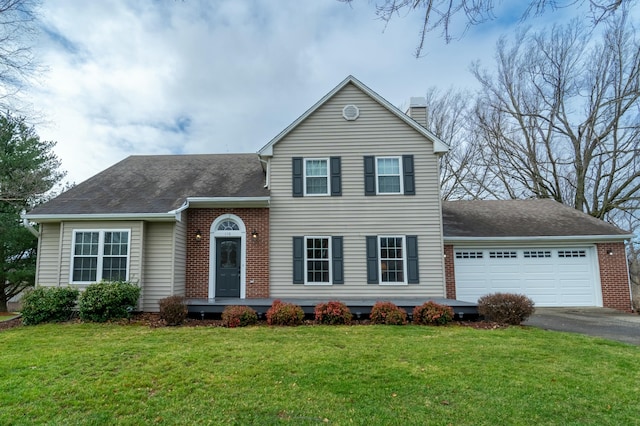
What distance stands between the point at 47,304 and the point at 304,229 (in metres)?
6.81

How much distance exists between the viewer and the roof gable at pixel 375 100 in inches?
441

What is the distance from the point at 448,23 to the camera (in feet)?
10.8

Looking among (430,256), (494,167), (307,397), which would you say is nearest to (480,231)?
(430,256)

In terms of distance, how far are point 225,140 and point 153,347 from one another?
52.8ft

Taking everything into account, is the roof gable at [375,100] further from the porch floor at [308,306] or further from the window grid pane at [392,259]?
the porch floor at [308,306]

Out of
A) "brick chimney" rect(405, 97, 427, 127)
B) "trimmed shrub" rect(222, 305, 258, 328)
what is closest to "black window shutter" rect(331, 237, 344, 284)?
"trimmed shrub" rect(222, 305, 258, 328)

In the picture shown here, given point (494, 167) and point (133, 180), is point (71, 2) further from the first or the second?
point (494, 167)

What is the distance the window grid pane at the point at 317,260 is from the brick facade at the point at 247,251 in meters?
1.28

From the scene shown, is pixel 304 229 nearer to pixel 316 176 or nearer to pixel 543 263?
pixel 316 176

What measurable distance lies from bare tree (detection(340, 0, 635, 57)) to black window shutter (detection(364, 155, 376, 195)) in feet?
25.8

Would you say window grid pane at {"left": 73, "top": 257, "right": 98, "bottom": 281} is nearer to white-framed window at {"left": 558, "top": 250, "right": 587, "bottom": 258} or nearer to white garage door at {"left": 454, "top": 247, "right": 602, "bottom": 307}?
white garage door at {"left": 454, "top": 247, "right": 602, "bottom": 307}

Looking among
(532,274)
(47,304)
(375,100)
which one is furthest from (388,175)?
(47,304)

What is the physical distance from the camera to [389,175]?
11.3 m

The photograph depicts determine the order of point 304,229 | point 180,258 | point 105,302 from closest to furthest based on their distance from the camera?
point 105,302
point 180,258
point 304,229
